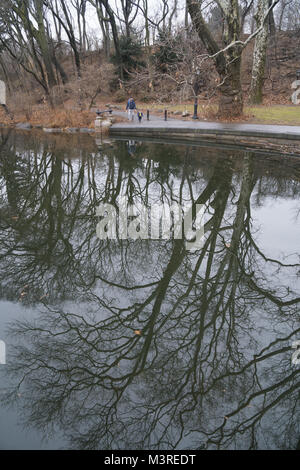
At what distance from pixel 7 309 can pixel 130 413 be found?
7.33ft

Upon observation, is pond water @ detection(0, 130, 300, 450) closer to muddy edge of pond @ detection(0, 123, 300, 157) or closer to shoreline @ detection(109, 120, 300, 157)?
muddy edge of pond @ detection(0, 123, 300, 157)

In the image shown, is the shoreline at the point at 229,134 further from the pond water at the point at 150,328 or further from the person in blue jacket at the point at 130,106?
the pond water at the point at 150,328

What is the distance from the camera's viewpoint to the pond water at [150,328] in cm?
292

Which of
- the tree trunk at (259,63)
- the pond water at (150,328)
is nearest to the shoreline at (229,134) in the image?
the pond water at (150,328)

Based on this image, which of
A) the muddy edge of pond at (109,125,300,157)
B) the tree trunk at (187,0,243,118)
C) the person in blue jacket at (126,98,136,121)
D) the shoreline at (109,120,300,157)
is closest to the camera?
the muddy edge of pond at (109,125,300,157)

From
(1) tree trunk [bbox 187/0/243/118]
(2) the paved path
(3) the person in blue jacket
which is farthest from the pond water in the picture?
(3) the person in blue jacket

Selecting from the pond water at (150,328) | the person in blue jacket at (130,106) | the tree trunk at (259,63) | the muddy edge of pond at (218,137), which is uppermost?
the tree trunk at (259,63)

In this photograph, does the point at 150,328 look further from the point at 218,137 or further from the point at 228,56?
the point at 228,56

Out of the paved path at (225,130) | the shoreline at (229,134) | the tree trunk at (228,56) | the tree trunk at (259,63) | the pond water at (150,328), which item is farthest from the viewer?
the tree trunk at (259,63)

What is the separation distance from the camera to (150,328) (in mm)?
4016

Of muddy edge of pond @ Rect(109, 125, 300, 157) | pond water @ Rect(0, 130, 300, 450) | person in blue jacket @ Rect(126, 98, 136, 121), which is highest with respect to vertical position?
person in blue jacket @ Rect(126, 98, 136, 121)

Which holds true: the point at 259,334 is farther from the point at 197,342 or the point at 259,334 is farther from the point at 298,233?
the point at 298,233

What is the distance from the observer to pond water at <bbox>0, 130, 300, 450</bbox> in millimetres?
2916

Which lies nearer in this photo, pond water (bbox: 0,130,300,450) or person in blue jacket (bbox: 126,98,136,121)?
pond water (bbox: 0,130,300,450)
